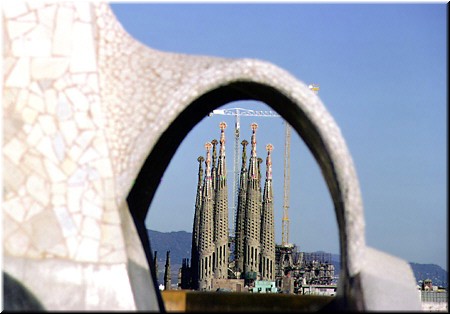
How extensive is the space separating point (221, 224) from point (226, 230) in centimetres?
64

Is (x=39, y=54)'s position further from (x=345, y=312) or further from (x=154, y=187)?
(x=345, y=312)

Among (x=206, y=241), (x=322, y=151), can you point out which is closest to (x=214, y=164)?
(x=206, y=241)

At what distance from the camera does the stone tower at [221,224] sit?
253 ft

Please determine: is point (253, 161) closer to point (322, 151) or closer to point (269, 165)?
point (269, 165)

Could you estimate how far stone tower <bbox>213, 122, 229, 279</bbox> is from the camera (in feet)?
253

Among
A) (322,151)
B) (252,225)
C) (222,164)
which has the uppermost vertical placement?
(222,164)

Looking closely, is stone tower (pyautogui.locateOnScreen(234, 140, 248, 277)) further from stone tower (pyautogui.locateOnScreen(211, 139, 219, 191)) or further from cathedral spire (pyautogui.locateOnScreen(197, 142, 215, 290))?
cathedral spire (pyautogui.locateOnScreen(197, 142, 215, 290))

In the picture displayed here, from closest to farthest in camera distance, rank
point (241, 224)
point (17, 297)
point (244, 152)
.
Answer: point (17, 297) < point (241, 224) < point (244, 152)

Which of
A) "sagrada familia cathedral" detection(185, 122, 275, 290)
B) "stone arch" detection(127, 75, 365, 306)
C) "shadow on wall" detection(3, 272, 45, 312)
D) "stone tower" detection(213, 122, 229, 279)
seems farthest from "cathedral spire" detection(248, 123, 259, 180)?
"shadow on wall" detection(3, 272, 45, 312)

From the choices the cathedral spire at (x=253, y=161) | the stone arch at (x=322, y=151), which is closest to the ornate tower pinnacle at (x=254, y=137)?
Answer: the cathedral spire at (x=253, y=161)

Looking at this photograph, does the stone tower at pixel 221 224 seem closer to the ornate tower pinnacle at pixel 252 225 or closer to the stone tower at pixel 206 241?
the stone tower at pixel 206 241

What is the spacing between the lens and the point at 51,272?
1298 centimetres

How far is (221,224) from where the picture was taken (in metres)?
78.2

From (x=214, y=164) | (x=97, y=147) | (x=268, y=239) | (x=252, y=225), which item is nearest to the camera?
(x=97, y=147)
